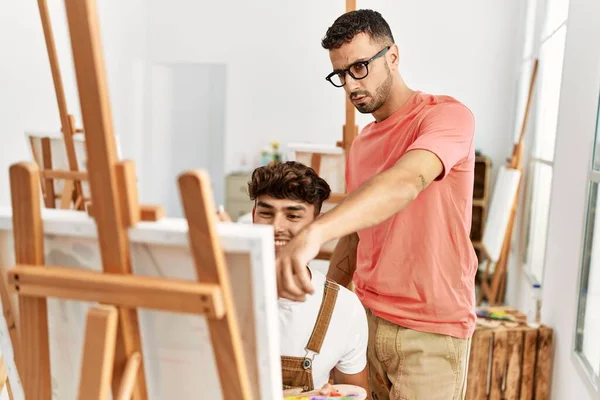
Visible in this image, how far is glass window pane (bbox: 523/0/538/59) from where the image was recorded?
15.1 feet

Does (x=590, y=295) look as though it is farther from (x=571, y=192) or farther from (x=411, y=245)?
(x=411, y=245)

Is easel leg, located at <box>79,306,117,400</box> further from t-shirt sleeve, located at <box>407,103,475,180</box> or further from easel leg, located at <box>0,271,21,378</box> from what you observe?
t-shirt sleeve, located at <box>407,103,475,180</box>

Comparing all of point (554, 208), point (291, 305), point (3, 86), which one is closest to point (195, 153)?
point (3, 86)

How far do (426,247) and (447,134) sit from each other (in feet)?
0.97

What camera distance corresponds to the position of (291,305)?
127 cm

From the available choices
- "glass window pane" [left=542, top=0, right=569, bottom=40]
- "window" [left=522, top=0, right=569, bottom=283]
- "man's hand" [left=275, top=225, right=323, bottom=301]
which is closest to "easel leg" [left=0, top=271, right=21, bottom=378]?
"man's hand" [left=275, top=225, right=323, bottom=301]

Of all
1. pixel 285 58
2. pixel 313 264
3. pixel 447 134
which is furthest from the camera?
pixel 285 58

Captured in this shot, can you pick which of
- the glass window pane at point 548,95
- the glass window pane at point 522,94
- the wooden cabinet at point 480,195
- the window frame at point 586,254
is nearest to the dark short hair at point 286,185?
the window frame at point 586,254

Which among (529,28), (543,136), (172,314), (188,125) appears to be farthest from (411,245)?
(188,125)

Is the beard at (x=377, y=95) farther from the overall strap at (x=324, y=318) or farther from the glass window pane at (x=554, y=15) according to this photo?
the glass window pane at (x=554, y=15)

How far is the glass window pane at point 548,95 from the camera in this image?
3.48m

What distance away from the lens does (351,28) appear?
1.38m

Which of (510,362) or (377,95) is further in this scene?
(510,362)

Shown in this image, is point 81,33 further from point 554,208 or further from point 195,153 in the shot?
point 195,153
